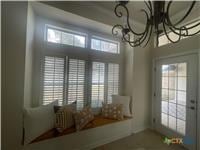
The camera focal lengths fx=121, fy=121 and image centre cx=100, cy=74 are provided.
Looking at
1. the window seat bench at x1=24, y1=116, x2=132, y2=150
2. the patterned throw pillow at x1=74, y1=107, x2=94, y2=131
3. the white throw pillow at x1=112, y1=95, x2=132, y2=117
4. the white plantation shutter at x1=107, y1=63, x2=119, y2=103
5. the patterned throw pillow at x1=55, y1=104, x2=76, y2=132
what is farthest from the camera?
the white plantation shutter at x1=107, y1=63, x2=119, y2=103

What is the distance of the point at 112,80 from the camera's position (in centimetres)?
332

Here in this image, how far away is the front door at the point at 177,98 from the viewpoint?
2.34 m

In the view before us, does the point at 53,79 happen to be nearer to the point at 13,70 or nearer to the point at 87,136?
the point at 13,70

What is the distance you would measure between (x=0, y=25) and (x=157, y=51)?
10.6 feet

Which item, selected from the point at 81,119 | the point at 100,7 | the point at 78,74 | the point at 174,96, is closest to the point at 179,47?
the point at 174,96

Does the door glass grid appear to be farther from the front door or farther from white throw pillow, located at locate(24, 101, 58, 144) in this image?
white throw pillow, located at locate(24, 101, 58, 144)

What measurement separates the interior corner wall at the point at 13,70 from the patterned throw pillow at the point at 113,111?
170cm

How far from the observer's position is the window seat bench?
6.43 feet

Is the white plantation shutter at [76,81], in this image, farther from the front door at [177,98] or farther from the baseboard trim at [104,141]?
the front door at [177,98]

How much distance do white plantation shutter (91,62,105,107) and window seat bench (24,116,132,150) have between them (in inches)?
16.6

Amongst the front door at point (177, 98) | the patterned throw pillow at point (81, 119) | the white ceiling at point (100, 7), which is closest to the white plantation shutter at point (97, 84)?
the patterned throw pillow at point (81, 119)

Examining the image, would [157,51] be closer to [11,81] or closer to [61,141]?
[61,141]

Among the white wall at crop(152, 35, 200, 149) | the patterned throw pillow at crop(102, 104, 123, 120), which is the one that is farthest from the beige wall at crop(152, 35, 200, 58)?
the patterned throw pillow at crop(102, 104, 123, 120)

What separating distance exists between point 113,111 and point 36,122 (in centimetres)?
161
